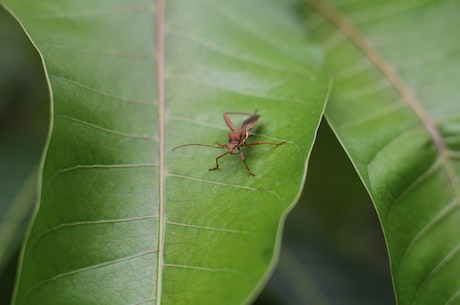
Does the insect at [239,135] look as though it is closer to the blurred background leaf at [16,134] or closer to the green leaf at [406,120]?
the green leaf at [406,120]

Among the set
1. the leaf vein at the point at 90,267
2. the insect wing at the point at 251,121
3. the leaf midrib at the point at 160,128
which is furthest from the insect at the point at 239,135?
the leaf vein at the point at 90,267

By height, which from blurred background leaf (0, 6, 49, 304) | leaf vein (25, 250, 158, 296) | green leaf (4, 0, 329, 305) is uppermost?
green leaf (4, 0, 329, 305)

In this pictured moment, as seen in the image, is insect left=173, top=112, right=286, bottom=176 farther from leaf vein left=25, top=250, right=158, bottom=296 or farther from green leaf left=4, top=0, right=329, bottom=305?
leaf vein left=25, top=250, right=158, bottom=296

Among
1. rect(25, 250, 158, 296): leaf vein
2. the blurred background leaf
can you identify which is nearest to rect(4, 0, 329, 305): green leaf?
rect(25, 250, 158, 296): leaf vein

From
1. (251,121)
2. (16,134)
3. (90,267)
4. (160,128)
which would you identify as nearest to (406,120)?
(251,121)

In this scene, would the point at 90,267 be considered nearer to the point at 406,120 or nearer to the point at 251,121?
the point at 251,121

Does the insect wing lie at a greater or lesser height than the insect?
greater

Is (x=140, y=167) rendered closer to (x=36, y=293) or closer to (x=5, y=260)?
(x=36, y=293)
